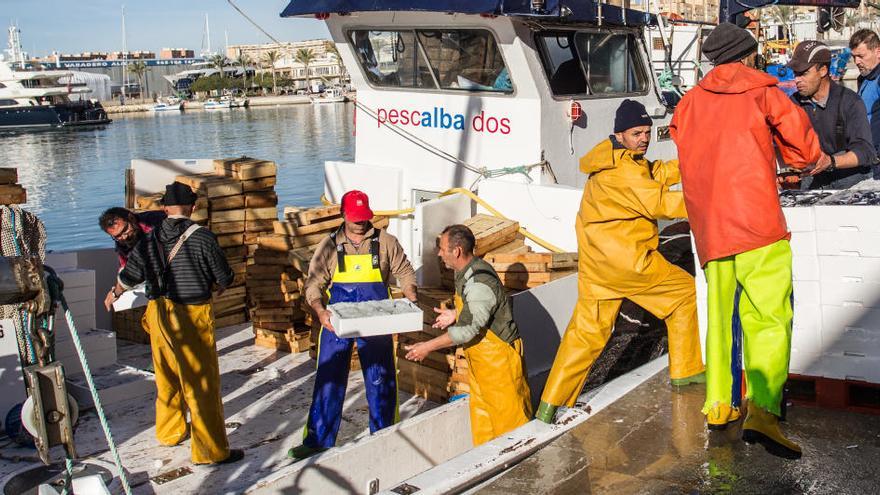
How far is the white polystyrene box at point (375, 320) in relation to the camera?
17.5 feet

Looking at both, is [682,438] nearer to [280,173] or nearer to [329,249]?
[329,249]

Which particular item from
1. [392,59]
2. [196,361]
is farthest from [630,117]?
[392,59]

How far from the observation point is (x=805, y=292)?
4625 millimetres

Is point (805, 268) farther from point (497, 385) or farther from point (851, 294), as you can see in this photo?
point (497, 385)

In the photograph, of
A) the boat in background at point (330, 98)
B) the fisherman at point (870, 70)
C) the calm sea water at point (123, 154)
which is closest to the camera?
the fisherman at point (870, 70)

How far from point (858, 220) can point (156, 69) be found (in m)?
149

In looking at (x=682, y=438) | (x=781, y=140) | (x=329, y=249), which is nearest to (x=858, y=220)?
(x=781, y=140)

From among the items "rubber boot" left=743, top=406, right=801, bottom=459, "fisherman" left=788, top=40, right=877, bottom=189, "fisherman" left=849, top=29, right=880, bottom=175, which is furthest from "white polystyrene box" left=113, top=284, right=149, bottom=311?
"fisherman" left=849, top=29, right=880, bottom=175

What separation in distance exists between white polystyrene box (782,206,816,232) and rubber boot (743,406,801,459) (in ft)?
3.40

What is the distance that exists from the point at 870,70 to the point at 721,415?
12.5 feet

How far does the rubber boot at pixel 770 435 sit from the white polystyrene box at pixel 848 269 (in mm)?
872

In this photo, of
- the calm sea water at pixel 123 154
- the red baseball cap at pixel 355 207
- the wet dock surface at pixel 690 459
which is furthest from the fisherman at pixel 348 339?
the calm sea water at pixel 123 154

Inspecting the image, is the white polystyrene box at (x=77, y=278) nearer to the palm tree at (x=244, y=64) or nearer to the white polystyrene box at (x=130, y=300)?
the white polystyrene box at (x=130, y=300)

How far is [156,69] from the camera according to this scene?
143 m
